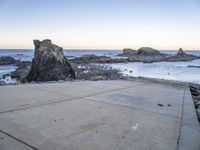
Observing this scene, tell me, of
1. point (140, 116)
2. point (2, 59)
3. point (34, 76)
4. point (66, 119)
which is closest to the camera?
point (66, 119)

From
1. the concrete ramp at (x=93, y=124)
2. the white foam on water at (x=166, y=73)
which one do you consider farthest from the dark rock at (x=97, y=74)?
the concrete ramp at (x=93, y=124)

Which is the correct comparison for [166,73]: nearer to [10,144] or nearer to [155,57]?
[10,144]

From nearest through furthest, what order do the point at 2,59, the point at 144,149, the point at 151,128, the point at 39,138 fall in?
the point at 144,149 → the point at 39,138 → the point at 151,128 → the point at 2,59

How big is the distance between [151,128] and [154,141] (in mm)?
524

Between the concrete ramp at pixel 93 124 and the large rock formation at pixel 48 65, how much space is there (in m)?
10.3

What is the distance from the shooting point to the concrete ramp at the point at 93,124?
2.90 metres

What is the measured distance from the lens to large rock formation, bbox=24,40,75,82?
51.7 feet

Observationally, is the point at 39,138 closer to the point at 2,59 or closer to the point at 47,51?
the point at 47,51

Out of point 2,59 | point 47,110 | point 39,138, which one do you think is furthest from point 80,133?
point 2,59

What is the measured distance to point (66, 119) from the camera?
12.6 feet

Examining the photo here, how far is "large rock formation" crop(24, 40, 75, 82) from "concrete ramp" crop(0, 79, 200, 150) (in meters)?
10.3

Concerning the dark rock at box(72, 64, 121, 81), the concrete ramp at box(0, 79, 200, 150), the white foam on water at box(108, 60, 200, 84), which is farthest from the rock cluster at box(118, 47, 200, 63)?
the concrete ramp at box(0, 79, 200, 150)

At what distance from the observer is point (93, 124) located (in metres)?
3.64

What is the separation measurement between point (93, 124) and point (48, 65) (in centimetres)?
1315
